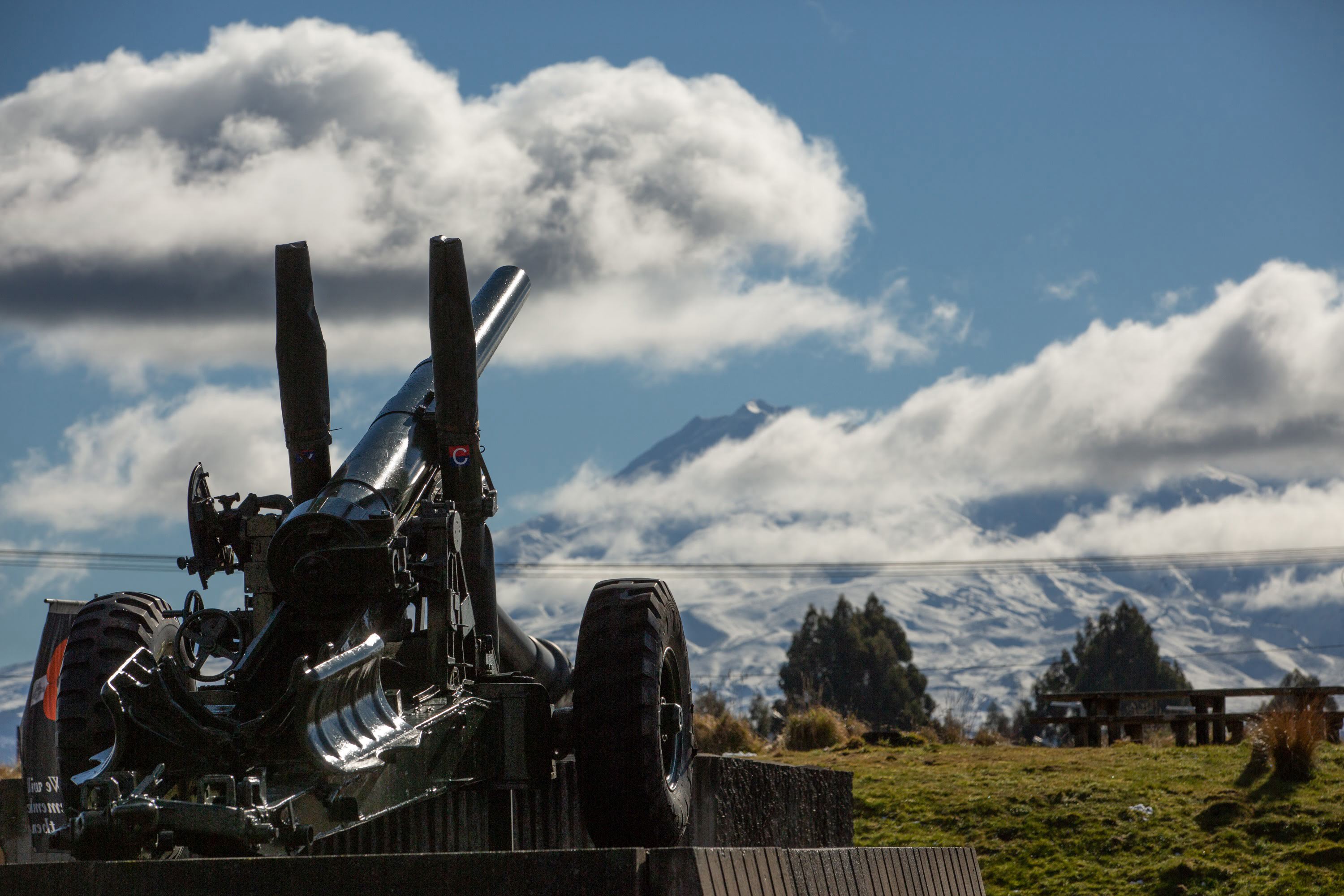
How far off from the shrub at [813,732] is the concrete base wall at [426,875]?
63.5ft

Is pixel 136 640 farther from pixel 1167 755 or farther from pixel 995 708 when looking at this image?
pixel 995 708

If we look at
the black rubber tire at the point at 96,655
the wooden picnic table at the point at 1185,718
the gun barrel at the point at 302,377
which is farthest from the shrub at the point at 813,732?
the gun barrel at the point at 302,377

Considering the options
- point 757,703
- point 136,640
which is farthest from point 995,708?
point 136,640

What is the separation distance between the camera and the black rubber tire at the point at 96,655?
27.9 ft

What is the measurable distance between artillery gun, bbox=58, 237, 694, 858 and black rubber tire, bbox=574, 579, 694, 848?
0.01 m

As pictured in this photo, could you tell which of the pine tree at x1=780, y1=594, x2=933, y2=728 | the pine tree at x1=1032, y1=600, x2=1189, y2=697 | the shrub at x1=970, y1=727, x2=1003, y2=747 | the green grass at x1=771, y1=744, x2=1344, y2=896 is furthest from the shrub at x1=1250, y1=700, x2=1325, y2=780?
the pine tree at x1=1032, y1=600, x2=1189, y2=697

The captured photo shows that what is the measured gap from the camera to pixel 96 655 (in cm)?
909

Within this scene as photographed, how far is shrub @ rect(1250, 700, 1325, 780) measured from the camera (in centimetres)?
1942

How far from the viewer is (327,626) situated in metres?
7.70

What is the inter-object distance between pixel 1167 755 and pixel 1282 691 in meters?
2.25

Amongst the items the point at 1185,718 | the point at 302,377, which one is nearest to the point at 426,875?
the point at 302,377

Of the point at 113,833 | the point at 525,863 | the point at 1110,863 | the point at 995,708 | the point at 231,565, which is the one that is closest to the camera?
the point at 525,863

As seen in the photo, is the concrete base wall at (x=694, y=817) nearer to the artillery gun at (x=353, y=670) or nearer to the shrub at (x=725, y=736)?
the artillery gun at (x=353, y=670)

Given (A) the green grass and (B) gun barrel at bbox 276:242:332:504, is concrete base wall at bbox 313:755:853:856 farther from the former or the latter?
(A) the green grass
